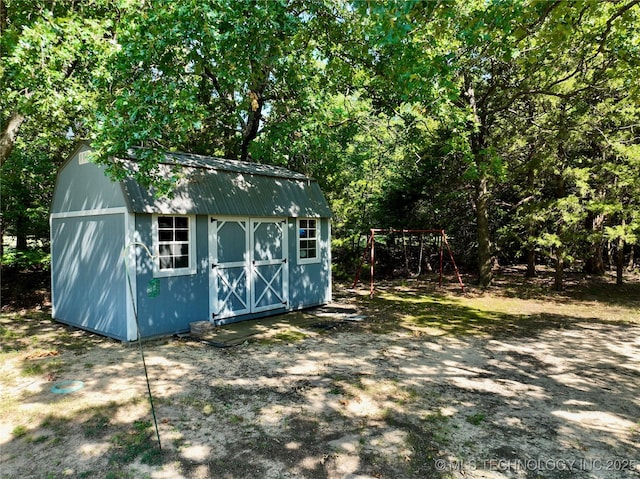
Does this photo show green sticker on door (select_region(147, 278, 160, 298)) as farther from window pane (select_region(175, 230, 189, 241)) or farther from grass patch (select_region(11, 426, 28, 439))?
grass patch (select_region(11, 426, 28, 439))

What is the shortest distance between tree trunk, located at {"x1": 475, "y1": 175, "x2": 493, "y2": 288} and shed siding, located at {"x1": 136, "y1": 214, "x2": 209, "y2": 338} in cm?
750

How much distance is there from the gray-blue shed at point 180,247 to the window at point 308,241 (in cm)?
3

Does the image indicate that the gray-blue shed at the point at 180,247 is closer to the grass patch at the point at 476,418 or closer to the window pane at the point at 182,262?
the window pane at the point at 182,262

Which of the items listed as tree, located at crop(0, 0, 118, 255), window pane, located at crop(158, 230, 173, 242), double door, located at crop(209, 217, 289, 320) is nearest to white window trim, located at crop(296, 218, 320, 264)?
double door, located at crop(209, 217, 289, 320)

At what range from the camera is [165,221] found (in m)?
6.45

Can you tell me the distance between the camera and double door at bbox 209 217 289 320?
7.12m

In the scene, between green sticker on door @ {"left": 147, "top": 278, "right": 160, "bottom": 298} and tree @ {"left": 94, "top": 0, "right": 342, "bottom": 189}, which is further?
green sticker on door @ {"left": 147, "top": 278, "right": 160, "bottom": 298}

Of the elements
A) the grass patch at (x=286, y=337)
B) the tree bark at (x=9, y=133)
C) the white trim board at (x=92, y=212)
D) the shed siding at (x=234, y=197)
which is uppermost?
the tree bark at (x=9, y=133)

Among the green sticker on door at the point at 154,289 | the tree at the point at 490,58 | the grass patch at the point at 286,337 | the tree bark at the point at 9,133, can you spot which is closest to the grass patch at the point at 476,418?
the grass patch at the point at 286,337

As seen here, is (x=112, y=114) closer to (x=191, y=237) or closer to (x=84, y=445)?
(x=191, y=237)

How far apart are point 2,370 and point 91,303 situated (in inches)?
72.0

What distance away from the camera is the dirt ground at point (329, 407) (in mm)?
2922

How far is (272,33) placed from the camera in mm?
5359

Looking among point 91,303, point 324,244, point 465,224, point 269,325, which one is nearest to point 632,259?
point 465,224
